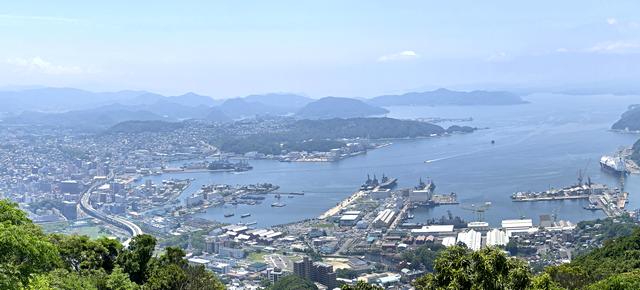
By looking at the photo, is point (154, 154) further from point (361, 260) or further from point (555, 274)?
point (555, 274)

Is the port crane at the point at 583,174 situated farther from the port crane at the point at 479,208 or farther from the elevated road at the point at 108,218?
the elevated road at the point at 108,218

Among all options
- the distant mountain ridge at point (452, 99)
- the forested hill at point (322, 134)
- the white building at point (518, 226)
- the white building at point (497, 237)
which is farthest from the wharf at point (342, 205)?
the distant mountain ridge at point (452, 99)

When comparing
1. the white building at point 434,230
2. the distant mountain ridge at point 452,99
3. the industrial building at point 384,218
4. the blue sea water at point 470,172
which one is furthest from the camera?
the distant mountain ridge at point 452,99

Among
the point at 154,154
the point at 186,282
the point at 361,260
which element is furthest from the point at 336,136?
the point at 186,282

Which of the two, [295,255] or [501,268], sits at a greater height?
[501,268]

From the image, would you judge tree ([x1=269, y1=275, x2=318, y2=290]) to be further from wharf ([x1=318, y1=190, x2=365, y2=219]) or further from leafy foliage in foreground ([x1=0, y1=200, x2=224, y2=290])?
wharf ([x1=318, y1=190, x2=365, y2=219])

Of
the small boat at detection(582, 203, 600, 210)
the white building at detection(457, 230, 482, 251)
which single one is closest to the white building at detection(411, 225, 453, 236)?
the white building at detection(457, 230, 482, 251)

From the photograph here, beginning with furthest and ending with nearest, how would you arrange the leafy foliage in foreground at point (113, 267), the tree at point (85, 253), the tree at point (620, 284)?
the tree at point (85, 253)
the leafy foliage in foreground at point (113, 267)
the tree at point (620, 284)
